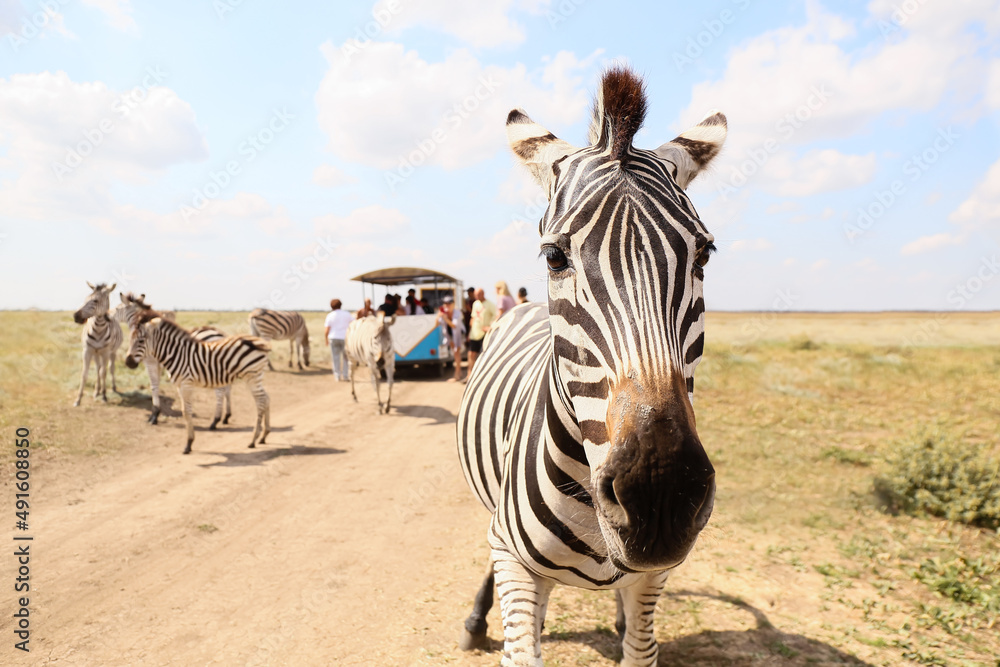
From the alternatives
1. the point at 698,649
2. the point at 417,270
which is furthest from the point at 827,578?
the point at 417,270

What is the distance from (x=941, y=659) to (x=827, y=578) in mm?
1211

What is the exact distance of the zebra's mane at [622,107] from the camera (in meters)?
1.73

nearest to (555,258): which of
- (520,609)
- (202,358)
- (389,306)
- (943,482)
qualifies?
(520,609)

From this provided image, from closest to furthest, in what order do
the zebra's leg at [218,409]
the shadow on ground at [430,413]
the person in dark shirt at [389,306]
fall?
the zebra's leg at [218,409] → the shadow on ground at [430,413] → the person in dark shirt at [389,306]

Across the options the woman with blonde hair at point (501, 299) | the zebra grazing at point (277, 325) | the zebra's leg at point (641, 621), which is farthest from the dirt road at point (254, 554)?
the zebra grazing at point (277, 325)

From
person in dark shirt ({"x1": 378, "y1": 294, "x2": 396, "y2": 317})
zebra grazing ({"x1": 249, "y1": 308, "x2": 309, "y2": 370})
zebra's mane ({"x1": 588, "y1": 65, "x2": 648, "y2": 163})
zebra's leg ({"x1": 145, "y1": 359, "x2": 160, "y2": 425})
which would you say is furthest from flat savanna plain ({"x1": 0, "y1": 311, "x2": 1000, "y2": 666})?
zebra grazing ({"x1": 249, "y1": 308, "x2": 309, "y2": 370})

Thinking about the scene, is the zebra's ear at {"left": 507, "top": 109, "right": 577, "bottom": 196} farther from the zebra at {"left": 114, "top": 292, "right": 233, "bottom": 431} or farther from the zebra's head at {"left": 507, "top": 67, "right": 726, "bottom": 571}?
the zebra at {"left": 114, "top": 292, "right": 233, "bottom": 431}

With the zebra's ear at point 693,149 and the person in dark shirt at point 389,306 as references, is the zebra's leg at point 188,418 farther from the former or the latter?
the zebra's ear at point 693,149

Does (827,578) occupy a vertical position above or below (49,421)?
below

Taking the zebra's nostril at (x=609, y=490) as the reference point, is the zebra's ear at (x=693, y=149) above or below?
above

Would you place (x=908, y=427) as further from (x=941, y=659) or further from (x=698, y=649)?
(x=698, y=649)

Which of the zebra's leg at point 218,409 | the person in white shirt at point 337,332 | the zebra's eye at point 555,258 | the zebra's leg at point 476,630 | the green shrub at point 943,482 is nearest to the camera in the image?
the zebra's eye at point 555,258

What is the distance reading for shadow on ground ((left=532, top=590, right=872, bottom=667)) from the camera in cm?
349

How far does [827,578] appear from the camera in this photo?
4.68m
